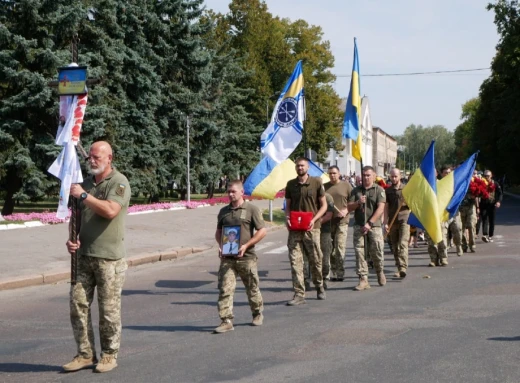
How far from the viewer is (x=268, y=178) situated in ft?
Answer: 45.3

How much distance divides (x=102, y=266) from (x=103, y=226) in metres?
0.33

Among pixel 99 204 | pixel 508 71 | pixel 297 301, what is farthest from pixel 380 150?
pixel 99 204

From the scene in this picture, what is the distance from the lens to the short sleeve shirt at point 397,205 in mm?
13711

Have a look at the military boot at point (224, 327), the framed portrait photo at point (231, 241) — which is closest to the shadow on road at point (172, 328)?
the military boot at point (224, 327)

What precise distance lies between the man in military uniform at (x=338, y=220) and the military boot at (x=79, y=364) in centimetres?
631

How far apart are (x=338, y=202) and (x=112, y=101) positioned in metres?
23.6

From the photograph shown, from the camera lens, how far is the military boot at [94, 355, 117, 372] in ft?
20.9

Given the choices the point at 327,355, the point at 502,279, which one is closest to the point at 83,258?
the point at 327,355

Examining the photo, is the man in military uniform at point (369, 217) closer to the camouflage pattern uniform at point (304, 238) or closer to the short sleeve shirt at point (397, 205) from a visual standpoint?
the camouflage pattern uniform at point (304, 238)

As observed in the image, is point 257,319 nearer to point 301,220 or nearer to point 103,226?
point 301,220

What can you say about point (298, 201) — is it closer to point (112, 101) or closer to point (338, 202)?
point (338, 202)

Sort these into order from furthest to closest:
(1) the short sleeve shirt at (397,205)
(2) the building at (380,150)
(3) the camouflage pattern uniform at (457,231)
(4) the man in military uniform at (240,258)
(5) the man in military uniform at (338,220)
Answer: (2) the building at (380,150) → (3) the camouflage pattern uniform at (457,231) → (1) the short sleeve shirt at (397,205) → (5) the man in military uniform at (338,220) → (4) the man in military uniform at (240,258)

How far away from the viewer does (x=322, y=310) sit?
9.53m

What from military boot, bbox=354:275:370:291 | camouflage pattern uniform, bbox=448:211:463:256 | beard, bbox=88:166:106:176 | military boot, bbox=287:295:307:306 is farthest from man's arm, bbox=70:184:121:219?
camouflage pattern uniform, bbox=448:211:463:256
